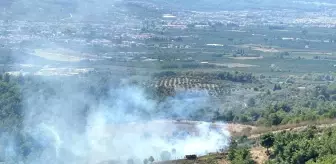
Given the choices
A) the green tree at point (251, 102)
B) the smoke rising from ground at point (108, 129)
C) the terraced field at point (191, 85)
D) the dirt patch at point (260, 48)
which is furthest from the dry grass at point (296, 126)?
the dirt patch at point (260, 48)

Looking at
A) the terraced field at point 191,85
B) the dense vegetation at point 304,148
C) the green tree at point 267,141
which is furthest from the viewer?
the terraced field at point 191,85

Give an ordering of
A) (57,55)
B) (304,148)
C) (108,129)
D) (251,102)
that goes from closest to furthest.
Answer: (304,148)
(108,129)
(251,102)
(57,55)

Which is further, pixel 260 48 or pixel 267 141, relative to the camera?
pixel 260 48

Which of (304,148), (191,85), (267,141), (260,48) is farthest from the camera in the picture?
(260,48)

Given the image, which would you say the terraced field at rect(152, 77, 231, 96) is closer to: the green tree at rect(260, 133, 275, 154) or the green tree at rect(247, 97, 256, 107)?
the green tree at rect(247, 97, 256, 107)

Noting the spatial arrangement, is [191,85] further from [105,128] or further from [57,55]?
[57,55]

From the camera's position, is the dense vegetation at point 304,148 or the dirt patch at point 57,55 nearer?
the dense vegetation at point 304,148

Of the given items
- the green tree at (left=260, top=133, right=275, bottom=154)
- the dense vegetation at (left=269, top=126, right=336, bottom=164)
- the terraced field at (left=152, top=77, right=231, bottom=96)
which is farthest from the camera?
the terraced field at (left=152, top=77, right=231, bottom=96)

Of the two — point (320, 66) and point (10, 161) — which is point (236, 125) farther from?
point (320, 66)

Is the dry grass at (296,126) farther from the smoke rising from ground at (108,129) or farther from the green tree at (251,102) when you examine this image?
the green tree at (251,102)

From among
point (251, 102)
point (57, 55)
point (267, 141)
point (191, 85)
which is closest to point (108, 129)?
point (251, 102)

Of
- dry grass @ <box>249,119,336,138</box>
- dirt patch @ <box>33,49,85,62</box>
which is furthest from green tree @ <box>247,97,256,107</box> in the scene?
dirt patch @ <box>33,49,85,62</box>

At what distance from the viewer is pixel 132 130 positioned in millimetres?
34594

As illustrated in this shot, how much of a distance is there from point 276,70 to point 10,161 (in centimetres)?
3728
